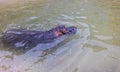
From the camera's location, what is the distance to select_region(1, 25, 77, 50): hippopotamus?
15.8 feet

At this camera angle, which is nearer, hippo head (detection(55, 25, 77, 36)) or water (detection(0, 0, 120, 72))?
water (detection(0, 0, 120, 72))

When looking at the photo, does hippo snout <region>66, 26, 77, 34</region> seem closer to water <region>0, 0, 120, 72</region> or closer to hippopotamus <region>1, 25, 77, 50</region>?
hippopotamus <region>1, 25, 77, 50</region>

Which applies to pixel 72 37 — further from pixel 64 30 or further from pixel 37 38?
pixel 37 38

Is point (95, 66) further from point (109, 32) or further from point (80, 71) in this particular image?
point (109, 32)

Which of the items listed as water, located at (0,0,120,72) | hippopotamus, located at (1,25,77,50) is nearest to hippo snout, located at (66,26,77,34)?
hippopotamus, located at (1,25,77,50)

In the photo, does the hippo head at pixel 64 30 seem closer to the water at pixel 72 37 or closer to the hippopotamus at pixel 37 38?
the hippopotamus at pixel 37 38

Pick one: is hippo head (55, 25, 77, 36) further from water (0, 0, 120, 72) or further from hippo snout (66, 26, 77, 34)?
water (0, 0, 120, 72)

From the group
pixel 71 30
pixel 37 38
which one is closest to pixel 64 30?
pixel 71 30

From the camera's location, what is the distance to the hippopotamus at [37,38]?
15.8 feet

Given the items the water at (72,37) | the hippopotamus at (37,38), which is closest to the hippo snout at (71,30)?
the hippopotamus at (37,38)

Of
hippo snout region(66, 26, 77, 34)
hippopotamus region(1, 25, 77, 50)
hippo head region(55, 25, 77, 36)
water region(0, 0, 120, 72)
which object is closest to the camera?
water region(0, 0, 120, 72)

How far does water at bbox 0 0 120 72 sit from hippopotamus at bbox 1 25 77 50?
0.17 m

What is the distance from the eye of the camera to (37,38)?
4.89 meters

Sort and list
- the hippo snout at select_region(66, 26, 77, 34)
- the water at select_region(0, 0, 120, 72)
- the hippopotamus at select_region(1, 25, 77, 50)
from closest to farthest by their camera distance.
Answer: the water at select_region(0, 0, 120, 72) → the hippopotamus at select_region(1, 25, 77, 50) → the hippo snout at select_region(66, 26, 77, 34)
